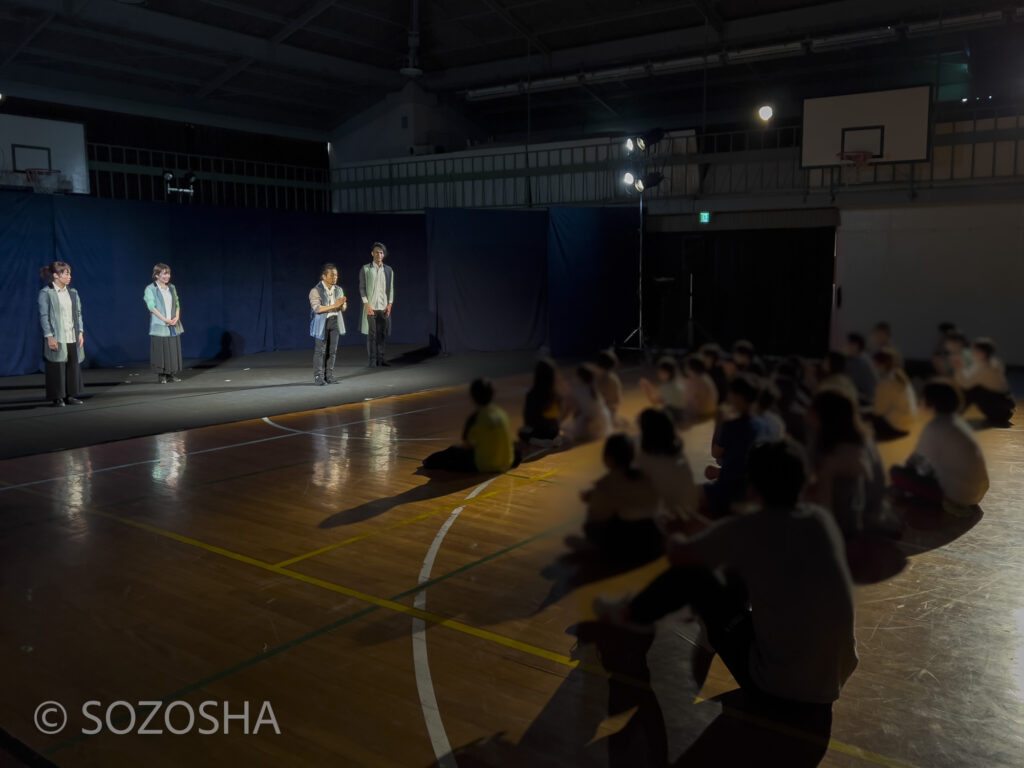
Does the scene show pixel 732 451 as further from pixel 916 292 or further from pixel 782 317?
pixel 916 292

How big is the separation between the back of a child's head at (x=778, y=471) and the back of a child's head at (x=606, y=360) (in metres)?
0.34

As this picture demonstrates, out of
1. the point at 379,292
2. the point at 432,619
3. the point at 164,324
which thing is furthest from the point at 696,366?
the point at 164,324

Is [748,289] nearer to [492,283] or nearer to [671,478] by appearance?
[671,478]

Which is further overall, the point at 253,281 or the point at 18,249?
the point at 253,281

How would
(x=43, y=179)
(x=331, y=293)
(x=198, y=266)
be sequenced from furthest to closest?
(x=198, y=266)
(x=43, y=179)
(x=331, y=293)

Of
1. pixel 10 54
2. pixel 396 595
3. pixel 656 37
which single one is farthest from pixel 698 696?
pixel 10 54

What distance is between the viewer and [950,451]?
2.00 m

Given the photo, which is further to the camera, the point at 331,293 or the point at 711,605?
the point at 331,293

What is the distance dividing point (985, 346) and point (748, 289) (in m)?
0.48

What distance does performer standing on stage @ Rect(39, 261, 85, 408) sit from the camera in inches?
424

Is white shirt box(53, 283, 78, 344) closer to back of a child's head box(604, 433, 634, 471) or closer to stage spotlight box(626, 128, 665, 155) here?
stage spotlight box(626, 128, 665, 155)

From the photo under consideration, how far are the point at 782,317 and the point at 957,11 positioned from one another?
15374mm

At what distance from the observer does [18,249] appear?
47.2 feet

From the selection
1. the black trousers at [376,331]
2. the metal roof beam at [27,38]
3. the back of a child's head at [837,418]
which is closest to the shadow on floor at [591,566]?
the back of a child's head at [837,418]
